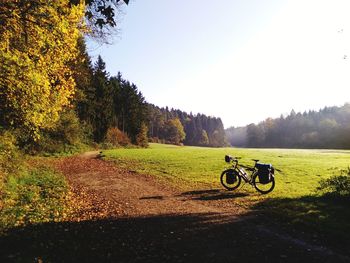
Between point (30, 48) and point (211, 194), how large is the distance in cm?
971

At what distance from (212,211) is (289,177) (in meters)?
10.8

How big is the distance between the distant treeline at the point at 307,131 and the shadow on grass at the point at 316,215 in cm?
11039

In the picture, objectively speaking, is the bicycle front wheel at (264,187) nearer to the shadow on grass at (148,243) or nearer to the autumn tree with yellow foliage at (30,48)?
the shadow on grass at (148,243)

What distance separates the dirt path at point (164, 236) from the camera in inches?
282

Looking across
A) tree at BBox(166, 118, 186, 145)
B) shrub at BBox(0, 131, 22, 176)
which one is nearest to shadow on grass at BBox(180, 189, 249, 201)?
shrub at BBox(0, 131, 22, 176)

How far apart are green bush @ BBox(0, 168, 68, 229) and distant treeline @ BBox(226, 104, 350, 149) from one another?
115 metres

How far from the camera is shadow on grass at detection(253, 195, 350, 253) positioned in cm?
884

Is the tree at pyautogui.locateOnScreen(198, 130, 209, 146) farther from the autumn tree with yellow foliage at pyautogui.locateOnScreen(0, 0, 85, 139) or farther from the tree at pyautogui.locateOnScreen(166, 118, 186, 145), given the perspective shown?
the autumn tree with yellow foliage at pyautogui.locateOnScreen(0, 0, 85, 139)

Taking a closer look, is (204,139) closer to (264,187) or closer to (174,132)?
(174,132)

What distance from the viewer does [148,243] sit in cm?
804

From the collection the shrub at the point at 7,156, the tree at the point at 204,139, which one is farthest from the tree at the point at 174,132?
the shrub at the point at 7,156

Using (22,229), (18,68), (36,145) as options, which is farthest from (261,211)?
(36,145)

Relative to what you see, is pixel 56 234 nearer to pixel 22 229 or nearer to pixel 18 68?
pixel 22 229

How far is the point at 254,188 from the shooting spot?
53.8 feet
